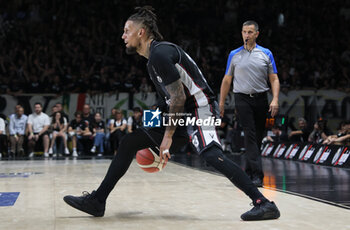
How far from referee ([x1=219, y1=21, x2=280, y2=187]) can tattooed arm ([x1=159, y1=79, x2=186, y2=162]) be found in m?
2.59

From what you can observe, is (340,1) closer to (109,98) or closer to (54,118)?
(109,98)

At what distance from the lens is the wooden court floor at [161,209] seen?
3.59 metres

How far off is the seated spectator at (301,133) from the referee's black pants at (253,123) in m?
8.55

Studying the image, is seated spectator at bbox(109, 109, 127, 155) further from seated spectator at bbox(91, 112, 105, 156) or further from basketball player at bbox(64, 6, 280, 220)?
basketball player at bbox(64, 6, 280, 220)

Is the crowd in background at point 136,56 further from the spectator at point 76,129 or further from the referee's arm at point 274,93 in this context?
the referee's arm at point 274,93

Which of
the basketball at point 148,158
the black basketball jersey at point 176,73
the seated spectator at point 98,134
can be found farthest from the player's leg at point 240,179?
the seated spectator at point 98,134

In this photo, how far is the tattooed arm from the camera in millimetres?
3590

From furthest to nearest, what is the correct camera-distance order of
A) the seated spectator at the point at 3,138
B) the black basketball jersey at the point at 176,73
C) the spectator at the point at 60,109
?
the spectator at the point at 60,109, the seated spectator at the point at 3,138, the black basketball jersey at the point at 176,73

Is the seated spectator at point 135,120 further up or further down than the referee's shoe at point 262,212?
further up

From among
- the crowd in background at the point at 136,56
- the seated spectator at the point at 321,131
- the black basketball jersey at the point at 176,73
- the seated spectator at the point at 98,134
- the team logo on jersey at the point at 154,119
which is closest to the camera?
the black basketball jersey at the point at 176,73

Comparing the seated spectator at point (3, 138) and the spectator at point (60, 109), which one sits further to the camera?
the spectator at point (60, 109)

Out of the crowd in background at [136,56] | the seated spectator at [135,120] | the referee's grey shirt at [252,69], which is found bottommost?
the seated spectator at [135,120]

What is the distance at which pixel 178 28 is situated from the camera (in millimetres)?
21344

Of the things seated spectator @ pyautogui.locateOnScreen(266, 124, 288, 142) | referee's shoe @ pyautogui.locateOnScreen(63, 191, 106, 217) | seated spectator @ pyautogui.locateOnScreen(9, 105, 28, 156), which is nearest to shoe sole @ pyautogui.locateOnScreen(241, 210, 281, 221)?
referee's shoe @ pyautogui.locateOnScreen(63, 191, 106, 217)
